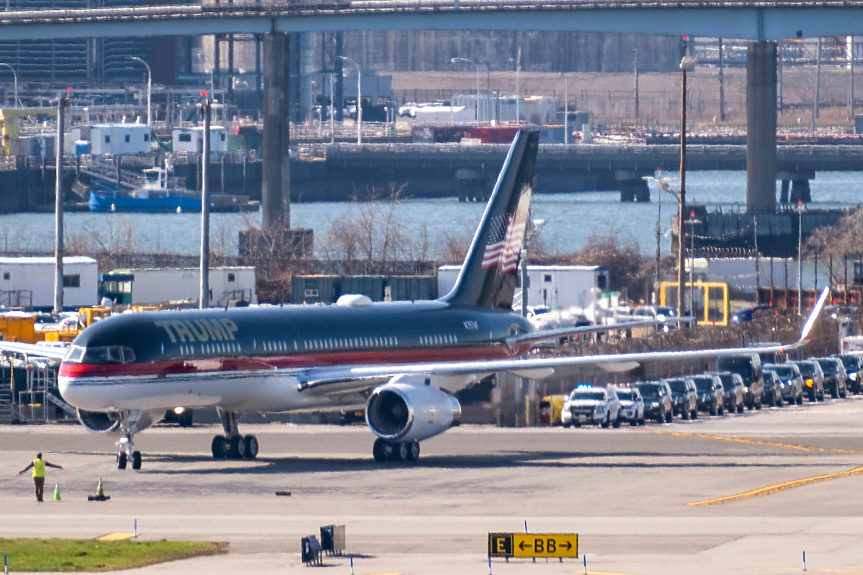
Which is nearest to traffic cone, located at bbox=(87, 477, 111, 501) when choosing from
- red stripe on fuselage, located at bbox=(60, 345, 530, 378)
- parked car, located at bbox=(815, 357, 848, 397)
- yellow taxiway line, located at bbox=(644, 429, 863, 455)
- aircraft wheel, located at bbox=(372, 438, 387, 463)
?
red stripe on fuselage, located at bbox=(60, 345, 530, 378)

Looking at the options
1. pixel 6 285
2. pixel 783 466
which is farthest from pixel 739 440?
pixel 6 285

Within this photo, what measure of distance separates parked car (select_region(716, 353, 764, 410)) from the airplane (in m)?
15.2

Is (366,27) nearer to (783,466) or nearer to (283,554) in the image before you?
(783,466)

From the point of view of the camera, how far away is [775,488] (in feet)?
121

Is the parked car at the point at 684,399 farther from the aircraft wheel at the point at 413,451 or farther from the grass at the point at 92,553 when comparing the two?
the grass at the point at 92,553

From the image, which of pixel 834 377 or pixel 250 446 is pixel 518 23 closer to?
pixel 834 377

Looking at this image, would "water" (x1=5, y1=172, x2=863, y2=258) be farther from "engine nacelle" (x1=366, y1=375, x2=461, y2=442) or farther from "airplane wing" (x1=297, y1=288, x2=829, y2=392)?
"engine nacelle" (x1=366, y1=375, x2=461, y2=442)

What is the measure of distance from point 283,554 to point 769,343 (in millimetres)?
43865

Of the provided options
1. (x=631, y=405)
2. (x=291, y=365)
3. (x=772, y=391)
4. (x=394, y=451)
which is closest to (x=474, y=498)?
(x=394, y=451)

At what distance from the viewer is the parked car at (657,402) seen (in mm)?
56250

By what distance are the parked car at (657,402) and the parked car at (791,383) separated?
8.26 m

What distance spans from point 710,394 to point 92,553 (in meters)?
34.6

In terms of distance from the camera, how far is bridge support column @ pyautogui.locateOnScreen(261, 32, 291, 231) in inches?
5148

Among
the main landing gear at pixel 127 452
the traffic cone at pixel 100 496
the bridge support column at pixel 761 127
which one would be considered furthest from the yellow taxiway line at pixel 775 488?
the bridge support column at pixel 761 127
